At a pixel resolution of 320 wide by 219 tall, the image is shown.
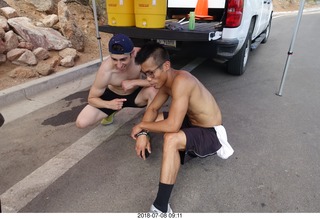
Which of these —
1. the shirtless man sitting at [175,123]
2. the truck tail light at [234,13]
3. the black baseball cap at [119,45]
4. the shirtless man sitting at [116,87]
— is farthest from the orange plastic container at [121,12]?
the shirtless man sitting at [175,123]

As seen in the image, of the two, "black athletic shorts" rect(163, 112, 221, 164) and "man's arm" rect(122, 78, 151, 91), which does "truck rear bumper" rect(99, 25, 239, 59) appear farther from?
"black athletic shorts" rect(163, 112, 221, 164)

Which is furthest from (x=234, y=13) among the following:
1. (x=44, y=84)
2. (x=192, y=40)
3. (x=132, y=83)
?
(x=44, y=84)

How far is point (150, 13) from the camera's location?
3332 mm

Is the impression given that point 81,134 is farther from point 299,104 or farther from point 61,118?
point 299,104

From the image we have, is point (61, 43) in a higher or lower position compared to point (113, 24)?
lower

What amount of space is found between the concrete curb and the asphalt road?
0.54 m

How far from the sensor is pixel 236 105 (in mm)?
3768

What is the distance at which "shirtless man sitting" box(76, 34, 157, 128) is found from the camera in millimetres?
2525

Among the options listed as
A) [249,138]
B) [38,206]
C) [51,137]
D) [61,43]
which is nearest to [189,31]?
[249,138]

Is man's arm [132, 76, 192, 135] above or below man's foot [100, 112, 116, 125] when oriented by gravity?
above

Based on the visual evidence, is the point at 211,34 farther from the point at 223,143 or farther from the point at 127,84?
the point at 223,143

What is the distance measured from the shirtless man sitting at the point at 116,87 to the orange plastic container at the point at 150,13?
0.73 meters

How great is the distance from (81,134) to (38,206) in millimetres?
1108

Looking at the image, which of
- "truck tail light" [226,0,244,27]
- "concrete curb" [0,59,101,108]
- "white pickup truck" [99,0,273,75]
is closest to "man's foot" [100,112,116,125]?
"white pickup truck" [99,0,273,75]
